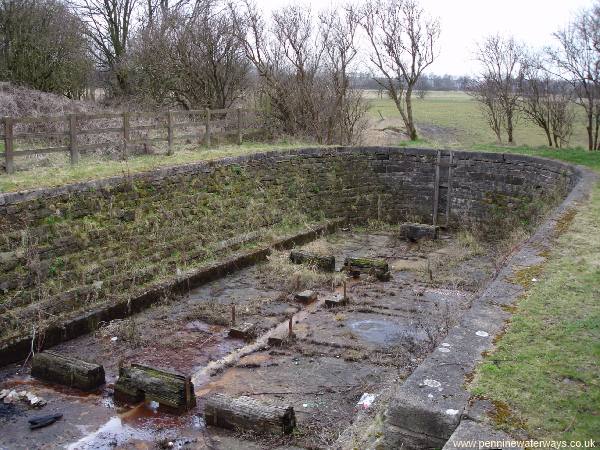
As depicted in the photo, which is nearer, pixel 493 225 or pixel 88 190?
pixel 88 190

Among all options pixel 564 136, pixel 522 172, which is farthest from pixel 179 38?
pixel 564 136

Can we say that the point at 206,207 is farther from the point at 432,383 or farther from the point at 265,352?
the point at 432,383

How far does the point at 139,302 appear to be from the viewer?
976 cm

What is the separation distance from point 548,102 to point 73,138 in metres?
15.4

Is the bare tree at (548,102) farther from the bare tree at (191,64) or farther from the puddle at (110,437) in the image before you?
the puddle at (110,437)

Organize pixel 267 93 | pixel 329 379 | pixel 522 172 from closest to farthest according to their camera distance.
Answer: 1. pixel 329 379
2. pixel 522 172
3. pixel 267 93

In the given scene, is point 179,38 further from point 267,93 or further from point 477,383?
point 477,383

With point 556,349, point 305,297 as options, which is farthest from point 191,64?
point 556,349

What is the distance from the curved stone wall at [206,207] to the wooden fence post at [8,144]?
1463 millimetres

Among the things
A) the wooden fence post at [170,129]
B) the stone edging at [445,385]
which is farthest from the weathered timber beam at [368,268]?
the stone edging at [445,385]

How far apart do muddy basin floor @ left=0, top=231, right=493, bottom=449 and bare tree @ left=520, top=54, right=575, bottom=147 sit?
→ 31.5ft

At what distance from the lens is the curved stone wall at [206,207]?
882 cm

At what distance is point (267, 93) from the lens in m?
19.6

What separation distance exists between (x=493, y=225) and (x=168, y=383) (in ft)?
35.5
